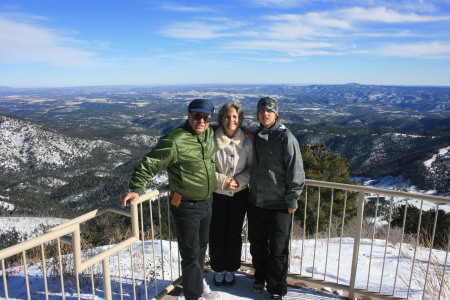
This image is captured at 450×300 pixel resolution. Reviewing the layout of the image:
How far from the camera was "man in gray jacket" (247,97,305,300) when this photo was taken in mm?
2859

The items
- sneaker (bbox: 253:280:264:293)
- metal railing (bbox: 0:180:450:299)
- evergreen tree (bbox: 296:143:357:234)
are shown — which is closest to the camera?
metal railing (bbox: 0:180:450:299)

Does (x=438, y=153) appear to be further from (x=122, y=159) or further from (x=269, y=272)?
(x=122, y=159)

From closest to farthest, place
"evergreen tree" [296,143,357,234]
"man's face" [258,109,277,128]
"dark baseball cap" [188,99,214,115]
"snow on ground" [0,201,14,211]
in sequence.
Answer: "dark baseball cap" [188,99,214,115] < "man's face" [258,109,277,128] < "evergreen tree" [296,143,357,234] < "snow on ground" [0,201,14,211]

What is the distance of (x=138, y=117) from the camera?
7721 inches

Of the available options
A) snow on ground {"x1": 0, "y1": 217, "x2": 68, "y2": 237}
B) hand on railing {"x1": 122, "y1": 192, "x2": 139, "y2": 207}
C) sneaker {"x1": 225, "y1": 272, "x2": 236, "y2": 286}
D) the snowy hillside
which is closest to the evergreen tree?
sneaker {"x1": 225, "y1": 272, "x2": 236, "y2": 286}

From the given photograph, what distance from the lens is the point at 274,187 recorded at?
9.69ft

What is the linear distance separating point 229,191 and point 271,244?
670mm

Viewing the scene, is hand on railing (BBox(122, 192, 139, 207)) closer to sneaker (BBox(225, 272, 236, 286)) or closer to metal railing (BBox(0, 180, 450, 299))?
metal railing (BBox(0, 180, 450, 299))

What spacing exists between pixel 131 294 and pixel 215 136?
1956mm

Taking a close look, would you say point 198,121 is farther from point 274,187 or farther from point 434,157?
point 434,157

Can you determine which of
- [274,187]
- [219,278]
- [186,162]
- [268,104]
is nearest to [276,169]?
[274,187]

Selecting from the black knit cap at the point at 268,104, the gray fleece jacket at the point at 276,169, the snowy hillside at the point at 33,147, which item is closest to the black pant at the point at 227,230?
the gray fleece jacket at the point at 276,169

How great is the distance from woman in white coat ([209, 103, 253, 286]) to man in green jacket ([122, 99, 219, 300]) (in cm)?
14

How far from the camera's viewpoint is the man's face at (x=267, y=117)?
2894 mm
